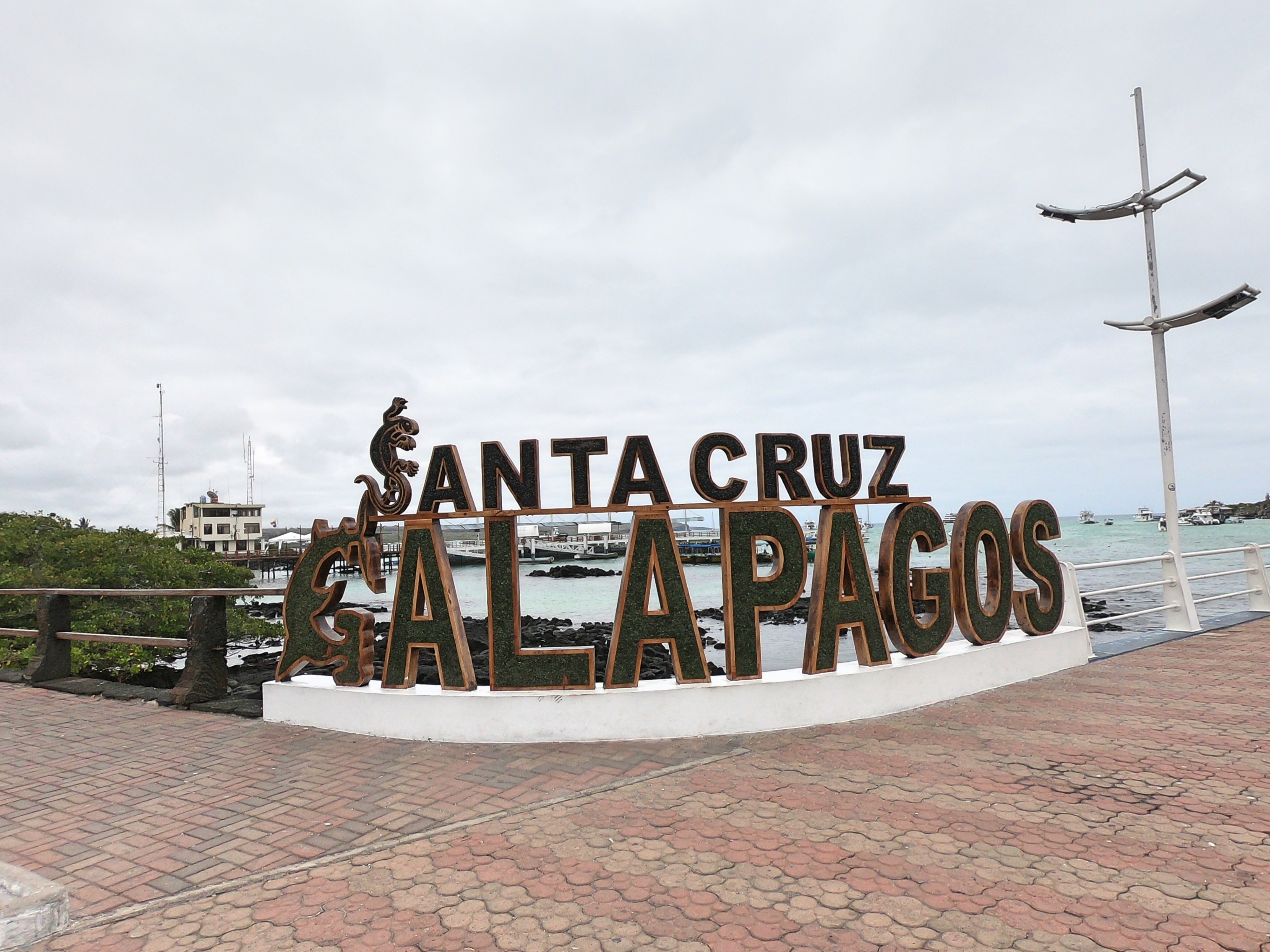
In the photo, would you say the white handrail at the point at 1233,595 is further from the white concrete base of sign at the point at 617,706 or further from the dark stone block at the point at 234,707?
the dark stone block at the point at 234,707

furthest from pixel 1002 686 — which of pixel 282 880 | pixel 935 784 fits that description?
pixel 282 880

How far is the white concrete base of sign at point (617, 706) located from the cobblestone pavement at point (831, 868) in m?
0.48

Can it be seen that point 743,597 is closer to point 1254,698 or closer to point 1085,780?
point 1085,780

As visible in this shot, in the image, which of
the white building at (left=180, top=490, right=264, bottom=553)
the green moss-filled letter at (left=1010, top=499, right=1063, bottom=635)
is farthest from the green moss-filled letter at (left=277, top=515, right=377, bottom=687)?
the white building at (left=180, top=490, right=264, bottom=553)

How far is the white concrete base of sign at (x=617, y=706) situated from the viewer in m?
6.18

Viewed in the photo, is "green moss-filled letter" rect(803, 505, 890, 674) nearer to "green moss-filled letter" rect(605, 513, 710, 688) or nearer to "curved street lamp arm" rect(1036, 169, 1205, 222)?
"green moss-filled letter" rect(605, 513, 710, 688)

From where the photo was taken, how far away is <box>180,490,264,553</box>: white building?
79375mm

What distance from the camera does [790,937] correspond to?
10.4 ft

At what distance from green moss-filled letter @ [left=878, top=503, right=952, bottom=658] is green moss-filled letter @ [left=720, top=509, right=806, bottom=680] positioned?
1071 millimetres

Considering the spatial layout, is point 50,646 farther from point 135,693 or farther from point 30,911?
point 30,911

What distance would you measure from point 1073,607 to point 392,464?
8.16 meters

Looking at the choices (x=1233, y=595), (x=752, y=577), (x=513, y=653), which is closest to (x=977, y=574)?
(x=752, y=577)

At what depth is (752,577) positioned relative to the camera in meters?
6.61

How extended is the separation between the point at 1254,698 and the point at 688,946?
6.87m
